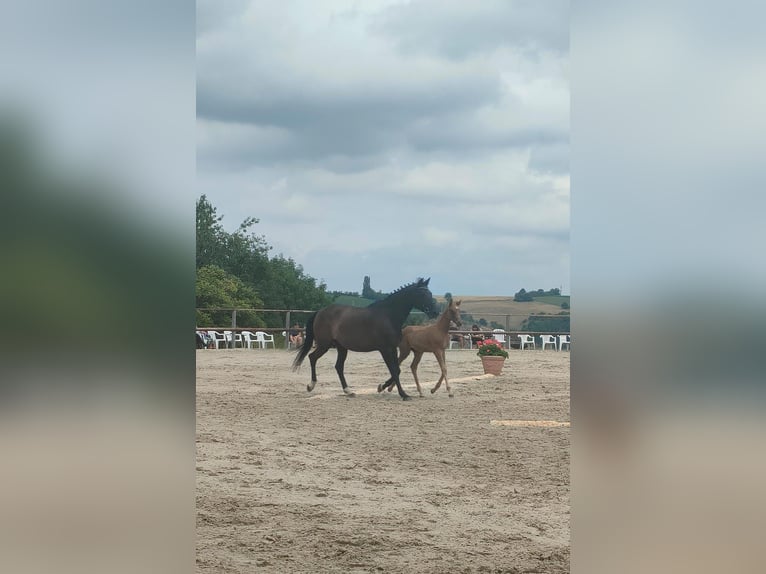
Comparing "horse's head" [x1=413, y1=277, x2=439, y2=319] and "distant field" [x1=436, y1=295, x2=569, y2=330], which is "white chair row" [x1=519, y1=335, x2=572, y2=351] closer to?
"distant field" [x1=436, y1=295, x2=569, y2=330]

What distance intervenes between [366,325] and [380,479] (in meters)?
4.37

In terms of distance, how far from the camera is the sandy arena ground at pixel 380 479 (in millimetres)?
3818

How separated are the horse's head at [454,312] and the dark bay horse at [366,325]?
37cm

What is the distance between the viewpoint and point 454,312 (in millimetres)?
9781

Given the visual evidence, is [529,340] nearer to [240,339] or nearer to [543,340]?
[543,340]

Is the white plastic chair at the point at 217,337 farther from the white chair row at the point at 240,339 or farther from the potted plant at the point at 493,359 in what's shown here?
the potted plant at the point at 493,359

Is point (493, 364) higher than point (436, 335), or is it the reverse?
point (436, 335)

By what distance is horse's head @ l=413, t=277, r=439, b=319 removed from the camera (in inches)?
398

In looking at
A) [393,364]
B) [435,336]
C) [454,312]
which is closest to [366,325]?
[393,364]
